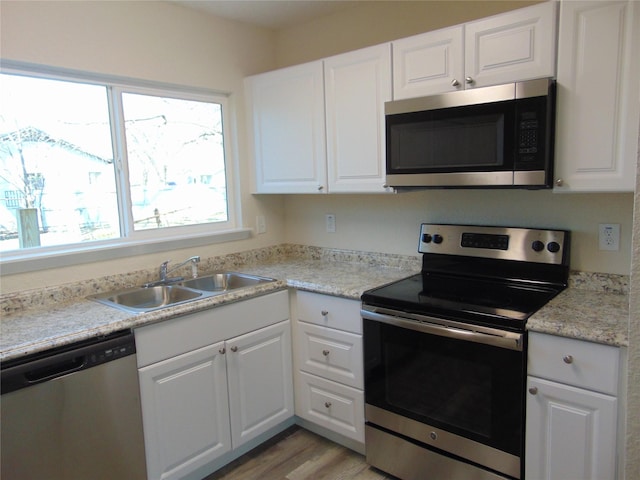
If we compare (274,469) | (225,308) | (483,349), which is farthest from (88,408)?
(483,349)

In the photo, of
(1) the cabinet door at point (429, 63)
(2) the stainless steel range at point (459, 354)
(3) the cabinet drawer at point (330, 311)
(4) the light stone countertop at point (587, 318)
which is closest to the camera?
(4) the light stone countertop at point (587, 318)

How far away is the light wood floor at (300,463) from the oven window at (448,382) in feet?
1.27

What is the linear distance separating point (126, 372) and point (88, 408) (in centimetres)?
18

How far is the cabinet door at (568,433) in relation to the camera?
5.01 feet

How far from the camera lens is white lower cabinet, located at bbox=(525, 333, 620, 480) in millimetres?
1517

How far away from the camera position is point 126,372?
179cm

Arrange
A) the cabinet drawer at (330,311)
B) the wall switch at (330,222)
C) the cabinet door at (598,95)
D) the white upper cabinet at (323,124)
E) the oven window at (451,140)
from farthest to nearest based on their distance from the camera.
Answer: the wall switch at (330,222)
the white upper cabinet at (323,124)
the cabinet drawer at (330,311)
the oven window at (451,140)
the cabinet door at (598,95)

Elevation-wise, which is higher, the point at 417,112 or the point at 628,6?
the point at 628,6

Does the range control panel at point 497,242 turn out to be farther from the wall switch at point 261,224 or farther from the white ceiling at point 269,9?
the white ceiling at point 269,9

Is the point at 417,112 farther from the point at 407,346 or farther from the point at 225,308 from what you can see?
the point at 225,308

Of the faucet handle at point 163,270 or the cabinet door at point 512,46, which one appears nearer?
the cabinet door at point 512,46

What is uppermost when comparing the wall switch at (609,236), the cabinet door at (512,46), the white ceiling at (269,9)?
the white ceiling at (269,9)

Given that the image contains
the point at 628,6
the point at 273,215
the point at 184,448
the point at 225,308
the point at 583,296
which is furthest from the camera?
the point at 273,215

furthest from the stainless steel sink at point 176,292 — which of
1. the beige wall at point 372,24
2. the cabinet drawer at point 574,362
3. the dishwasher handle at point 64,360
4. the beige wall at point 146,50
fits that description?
the beige wall at point 372,24
